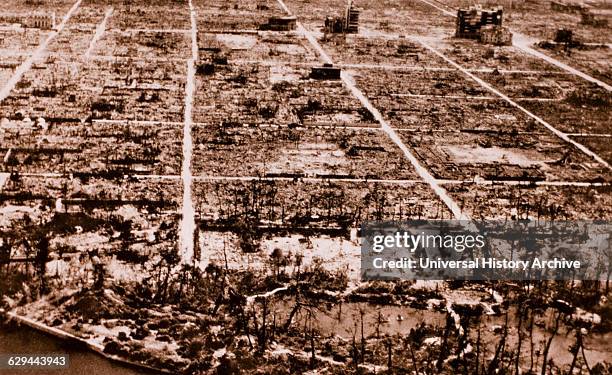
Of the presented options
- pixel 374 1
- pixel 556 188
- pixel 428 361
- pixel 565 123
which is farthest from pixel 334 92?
pixel 374 1

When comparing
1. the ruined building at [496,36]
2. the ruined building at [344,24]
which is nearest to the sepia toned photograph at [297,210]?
the ruined building at [344,24]

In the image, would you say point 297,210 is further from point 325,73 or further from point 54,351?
point 325,73

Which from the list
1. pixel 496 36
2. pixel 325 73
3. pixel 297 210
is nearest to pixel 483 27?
pixel 496 36

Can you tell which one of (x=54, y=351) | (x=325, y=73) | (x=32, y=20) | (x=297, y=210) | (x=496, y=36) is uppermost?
(x=32, y=20)

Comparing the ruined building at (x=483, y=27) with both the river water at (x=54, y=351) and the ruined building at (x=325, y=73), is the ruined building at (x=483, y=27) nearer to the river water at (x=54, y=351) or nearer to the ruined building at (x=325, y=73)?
the ruined building at (x=325, y=73)

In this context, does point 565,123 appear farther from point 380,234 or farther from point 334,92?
point 380,234

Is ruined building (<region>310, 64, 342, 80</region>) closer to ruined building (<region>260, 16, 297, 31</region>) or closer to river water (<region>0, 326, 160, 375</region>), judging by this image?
ruined building (<region>260, 16, 297, 31</region>)
